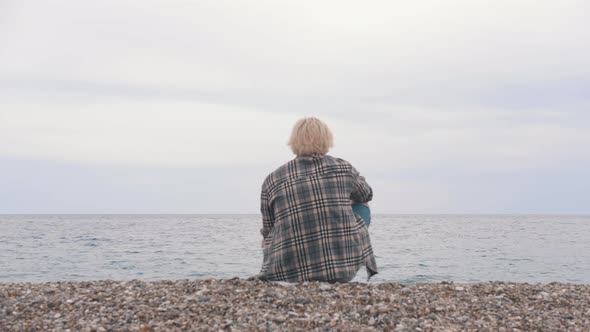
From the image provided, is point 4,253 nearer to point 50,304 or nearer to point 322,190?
point 50,304

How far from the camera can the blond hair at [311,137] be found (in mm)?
5945

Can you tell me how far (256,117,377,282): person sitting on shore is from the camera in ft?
19.3

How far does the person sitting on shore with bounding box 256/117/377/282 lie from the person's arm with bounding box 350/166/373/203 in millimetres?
12

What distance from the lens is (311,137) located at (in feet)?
19.5

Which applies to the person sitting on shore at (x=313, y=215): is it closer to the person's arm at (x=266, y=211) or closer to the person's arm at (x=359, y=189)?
the person's arm at (x=359, y=189)

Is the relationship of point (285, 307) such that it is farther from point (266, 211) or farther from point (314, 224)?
point (266, 211)

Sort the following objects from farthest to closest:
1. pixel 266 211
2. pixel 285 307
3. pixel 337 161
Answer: pixel 266 211 → pixel 337 161 → pixel 285 307

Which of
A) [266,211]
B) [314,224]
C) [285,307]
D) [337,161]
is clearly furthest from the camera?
[266,211]

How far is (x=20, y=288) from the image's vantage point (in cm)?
623

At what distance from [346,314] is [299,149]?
2.02 meters

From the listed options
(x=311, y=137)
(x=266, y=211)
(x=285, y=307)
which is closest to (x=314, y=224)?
(x=266, y=211)

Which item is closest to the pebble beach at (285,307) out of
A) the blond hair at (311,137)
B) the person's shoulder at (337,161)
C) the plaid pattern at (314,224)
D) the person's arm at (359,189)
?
the plaid pattern at (314,224)

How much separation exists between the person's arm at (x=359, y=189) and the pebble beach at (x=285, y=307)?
1024mm

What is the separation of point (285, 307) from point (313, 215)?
1.18 metres
